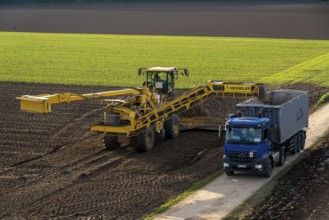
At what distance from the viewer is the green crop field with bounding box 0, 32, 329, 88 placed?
60.6m

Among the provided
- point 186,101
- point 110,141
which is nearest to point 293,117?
point 186,101

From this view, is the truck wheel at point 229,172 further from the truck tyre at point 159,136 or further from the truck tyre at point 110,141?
the truck tyre at point 159,136

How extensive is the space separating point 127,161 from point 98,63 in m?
37.8

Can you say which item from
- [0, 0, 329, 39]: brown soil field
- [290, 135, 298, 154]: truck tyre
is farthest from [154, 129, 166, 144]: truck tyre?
[0, 0, 329, 39]: brown soil field

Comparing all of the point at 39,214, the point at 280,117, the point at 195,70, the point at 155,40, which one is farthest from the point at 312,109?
the point at 155,40

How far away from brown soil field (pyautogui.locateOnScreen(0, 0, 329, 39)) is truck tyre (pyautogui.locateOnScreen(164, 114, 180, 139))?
198 ft

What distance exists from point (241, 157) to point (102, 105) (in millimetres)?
18930

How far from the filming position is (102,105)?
154 ft

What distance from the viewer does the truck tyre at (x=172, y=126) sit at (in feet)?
121

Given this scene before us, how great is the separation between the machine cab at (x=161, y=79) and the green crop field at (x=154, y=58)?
16.9 meters

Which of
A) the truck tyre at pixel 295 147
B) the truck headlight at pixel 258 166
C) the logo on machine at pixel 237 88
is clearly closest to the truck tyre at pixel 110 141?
the logo on machine at pixel 237 88

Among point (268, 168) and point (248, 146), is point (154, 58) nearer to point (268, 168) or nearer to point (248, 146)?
point (248, 146)

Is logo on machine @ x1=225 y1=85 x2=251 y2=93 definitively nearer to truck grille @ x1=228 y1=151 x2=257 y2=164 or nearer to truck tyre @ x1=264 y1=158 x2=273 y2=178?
truck tyre @ x1=264 y1=158 x2=273 y2=178

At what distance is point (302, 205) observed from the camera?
26.2m
